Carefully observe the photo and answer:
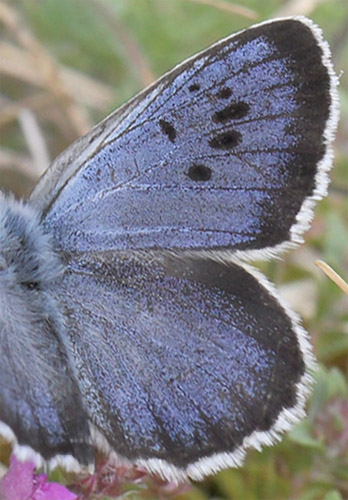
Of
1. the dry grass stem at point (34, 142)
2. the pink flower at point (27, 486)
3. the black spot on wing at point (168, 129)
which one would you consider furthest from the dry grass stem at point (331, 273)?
the dry grass stem at point (34, 142)

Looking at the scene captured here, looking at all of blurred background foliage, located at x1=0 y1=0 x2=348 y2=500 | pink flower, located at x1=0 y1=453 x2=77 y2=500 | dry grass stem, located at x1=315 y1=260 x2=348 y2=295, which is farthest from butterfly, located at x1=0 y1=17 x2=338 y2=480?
blurred background foliage, located at x1=0 y1=0 x2=348 y2=500

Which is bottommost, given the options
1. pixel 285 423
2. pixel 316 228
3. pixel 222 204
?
pixel 316 228

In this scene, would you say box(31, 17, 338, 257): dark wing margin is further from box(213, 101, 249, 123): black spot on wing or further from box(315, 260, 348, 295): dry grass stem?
box(315, 260, 348, 295): dry grass stem

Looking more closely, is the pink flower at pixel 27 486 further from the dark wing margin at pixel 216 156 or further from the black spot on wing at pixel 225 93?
the black spot on wing at pixel 225 93

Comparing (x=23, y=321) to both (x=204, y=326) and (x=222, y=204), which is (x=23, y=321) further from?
(x=222, y=204)

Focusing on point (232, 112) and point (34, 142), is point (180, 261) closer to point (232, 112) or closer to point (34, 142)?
point (232, 112)

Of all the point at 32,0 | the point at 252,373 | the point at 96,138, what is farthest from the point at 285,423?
Answer: the point at 32,0

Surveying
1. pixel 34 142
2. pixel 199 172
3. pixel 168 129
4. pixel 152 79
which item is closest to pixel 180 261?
pixel 199 172
